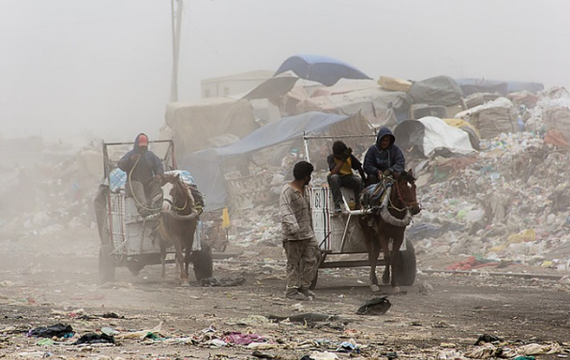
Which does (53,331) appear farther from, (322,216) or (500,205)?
(500,205)

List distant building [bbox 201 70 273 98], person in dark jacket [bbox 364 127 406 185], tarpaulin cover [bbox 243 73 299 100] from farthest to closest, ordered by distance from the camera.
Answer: distant building [bbox 201 70 273 98] → tarpaulin cover [bbox 243 73 299 100] → person in dark jacket [bbox 364 127 406 185]

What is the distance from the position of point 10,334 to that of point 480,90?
35.3 metres

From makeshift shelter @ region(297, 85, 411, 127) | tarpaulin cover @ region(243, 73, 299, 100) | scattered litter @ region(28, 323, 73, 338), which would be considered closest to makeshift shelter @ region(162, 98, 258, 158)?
tarpaulin cover @ region(243, 73, 299, 100)

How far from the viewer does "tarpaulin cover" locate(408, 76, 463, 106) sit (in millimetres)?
34750

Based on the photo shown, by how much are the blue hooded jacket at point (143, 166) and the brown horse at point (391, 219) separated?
3.54 m

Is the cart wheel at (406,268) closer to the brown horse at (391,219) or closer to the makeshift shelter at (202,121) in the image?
the brown horse at (391,219)

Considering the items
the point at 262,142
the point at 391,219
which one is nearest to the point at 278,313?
the point at 391,219

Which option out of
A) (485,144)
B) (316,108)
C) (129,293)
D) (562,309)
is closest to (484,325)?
(562,309)

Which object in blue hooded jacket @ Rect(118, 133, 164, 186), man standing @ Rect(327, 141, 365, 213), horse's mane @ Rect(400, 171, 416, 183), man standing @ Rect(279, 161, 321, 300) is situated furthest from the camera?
blue hooded jacket @ Rect(118, 133, 164, 186)

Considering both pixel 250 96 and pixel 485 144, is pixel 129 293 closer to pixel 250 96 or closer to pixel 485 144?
pixel 485 144

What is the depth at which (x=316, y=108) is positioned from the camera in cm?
3684

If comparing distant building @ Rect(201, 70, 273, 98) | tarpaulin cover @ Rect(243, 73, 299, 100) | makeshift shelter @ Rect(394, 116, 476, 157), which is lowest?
makeshift shelter @ Rect(394, 116, 476, 157)

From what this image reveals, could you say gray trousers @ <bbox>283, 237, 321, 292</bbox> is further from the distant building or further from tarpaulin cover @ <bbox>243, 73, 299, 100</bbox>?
the distant building

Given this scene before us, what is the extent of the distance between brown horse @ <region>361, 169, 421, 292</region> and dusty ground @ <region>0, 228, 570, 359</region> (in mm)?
535
